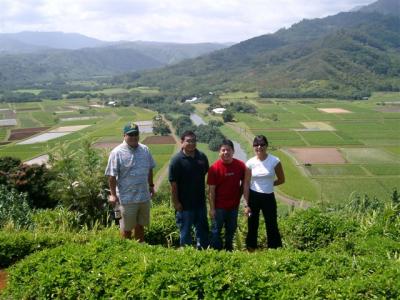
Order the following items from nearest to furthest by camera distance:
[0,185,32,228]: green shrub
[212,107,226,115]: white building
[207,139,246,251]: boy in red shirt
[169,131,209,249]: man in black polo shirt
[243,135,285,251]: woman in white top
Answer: [169,131,209,249]: man in black polo shirt
[207,139,246,251]: boy in red shirt
[243,135,285,251]: woman in white top
[0,185,32,228]: green shrub
[212,107,226,115]: white building

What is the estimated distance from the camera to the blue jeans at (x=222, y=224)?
5.50 m

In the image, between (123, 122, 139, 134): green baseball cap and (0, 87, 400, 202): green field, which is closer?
(123, 122, 139, 134): green baseball cap

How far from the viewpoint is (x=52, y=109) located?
89.6 metres

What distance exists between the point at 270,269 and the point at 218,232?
1671mm

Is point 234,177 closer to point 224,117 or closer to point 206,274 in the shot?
point 206,274

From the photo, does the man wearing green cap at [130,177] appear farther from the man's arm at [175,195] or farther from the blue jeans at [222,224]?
the blue jeans at [222,224]

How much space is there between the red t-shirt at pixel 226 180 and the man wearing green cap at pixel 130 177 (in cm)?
86

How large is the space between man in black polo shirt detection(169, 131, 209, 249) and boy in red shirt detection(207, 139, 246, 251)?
14 cm

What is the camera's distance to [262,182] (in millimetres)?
5492

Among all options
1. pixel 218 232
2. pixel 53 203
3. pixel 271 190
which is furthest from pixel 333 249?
pixel 53 203

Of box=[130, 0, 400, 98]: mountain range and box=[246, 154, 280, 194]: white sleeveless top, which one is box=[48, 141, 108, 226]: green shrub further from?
box=[130, 0, 400, 98]: mountain range

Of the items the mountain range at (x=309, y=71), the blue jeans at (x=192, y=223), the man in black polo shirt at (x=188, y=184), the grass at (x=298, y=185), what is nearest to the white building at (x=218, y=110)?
the mountain range at (x=309, y=71)

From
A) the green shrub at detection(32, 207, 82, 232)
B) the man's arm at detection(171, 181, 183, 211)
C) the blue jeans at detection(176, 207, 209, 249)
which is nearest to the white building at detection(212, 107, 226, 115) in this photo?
the green shrub at detection(32, 207, 82, 232)

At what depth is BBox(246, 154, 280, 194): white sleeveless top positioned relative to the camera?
5453 millimetres
